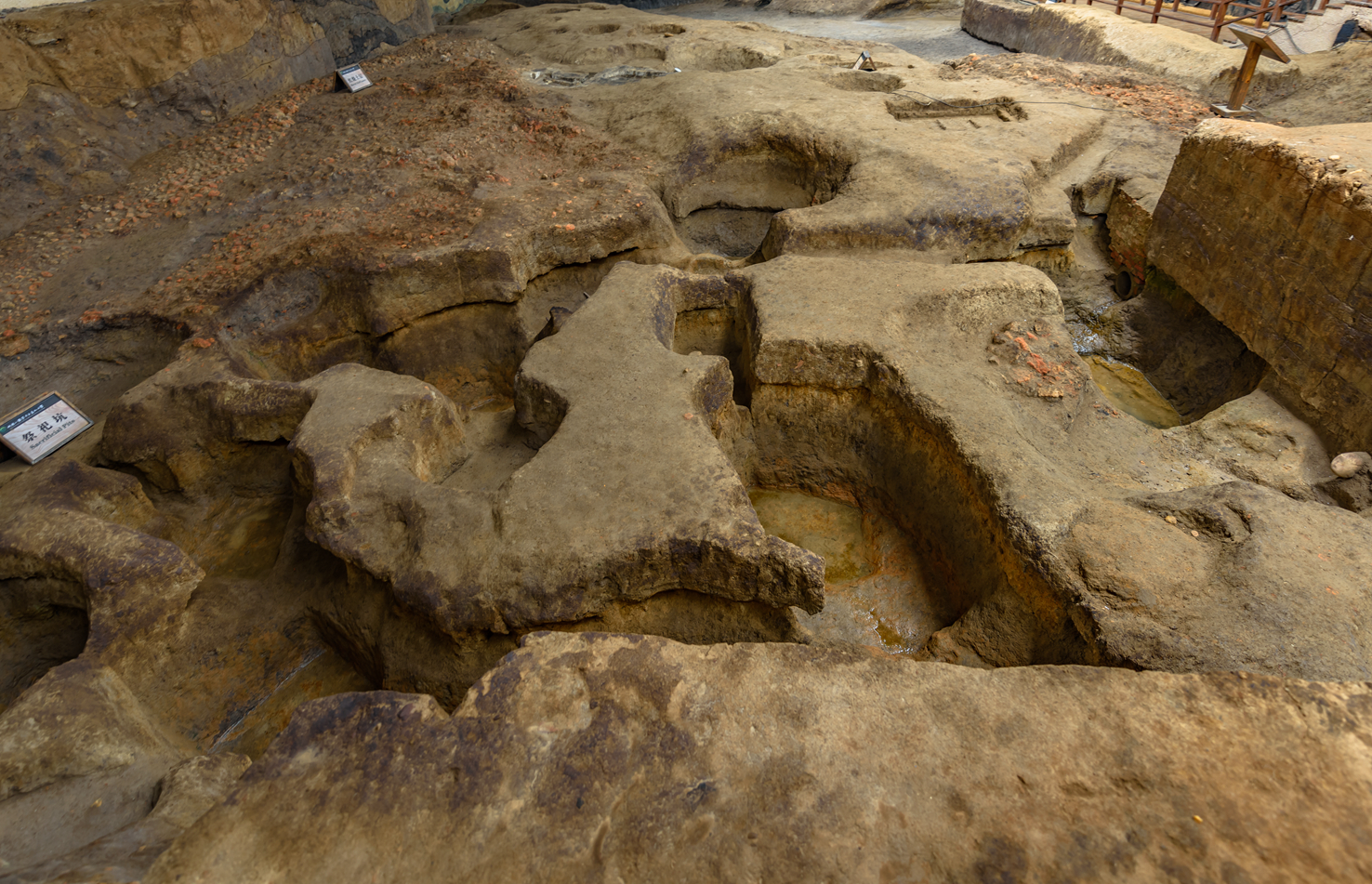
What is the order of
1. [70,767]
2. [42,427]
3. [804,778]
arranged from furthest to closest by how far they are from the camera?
[42,427]
[70,767]
[804,778]

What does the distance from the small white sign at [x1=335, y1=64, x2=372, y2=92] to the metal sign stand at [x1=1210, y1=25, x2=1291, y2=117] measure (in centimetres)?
775

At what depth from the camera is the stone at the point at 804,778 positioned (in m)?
1.47

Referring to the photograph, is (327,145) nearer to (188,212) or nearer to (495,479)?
(188,212)

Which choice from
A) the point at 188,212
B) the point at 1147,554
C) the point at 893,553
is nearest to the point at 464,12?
the point at 188,212

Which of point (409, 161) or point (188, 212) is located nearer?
point (188, 212)

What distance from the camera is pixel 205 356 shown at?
3.83 metres

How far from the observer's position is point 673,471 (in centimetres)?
277

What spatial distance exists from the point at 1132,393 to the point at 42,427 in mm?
6694

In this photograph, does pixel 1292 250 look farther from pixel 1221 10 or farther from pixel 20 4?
pixel 20 4

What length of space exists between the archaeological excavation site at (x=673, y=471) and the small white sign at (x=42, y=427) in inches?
0.7

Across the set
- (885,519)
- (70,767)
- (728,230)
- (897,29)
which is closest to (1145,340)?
(885,519)

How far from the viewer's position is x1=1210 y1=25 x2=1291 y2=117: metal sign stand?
18.6 feet

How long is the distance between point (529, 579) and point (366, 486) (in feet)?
3.09

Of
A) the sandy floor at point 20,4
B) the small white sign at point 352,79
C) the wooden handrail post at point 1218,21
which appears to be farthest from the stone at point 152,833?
the wooden handrail post at point 1218,21
